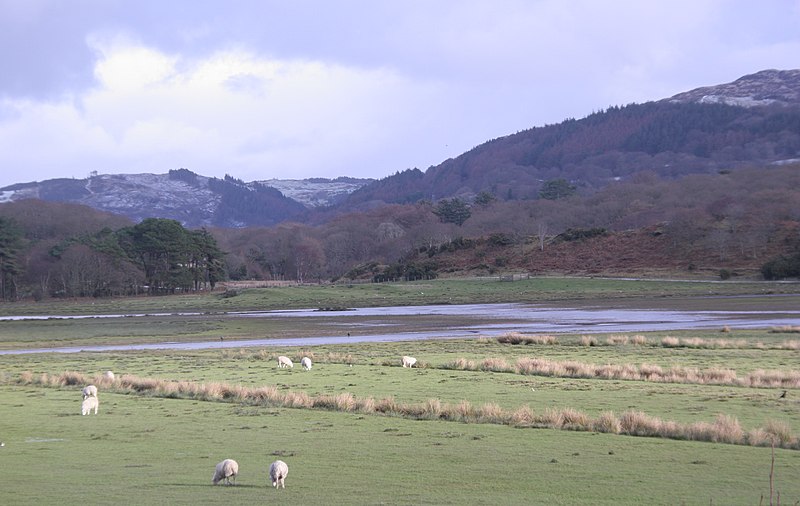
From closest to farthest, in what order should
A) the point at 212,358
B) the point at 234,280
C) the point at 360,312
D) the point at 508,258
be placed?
1. the point at 212,358
2. the point at 360,312
3. the point at 508,258
4. the point at 234,280

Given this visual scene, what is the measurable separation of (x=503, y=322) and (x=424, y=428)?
44645 millimetres

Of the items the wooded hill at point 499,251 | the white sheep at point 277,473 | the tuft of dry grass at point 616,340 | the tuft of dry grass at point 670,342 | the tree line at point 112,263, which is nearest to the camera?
the white sheep at point 277,473

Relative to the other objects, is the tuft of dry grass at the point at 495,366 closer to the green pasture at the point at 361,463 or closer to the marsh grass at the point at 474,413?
the marsh grass at the point at 474,413

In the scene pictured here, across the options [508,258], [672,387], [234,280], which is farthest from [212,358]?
[234,280]

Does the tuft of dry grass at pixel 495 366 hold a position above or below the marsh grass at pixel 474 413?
below

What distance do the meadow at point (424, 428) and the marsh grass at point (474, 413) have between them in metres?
0.06

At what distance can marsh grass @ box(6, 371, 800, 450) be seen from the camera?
1720 centimetres

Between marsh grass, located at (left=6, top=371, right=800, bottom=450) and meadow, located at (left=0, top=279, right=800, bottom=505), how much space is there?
0.19 ft

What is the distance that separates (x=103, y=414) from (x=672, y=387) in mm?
15585

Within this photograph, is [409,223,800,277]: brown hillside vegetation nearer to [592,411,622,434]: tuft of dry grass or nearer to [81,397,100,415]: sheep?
[592,411,622,434]: tuft of dry grass

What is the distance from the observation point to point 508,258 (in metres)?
135

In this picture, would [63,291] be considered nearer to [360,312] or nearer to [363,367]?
[360,312]

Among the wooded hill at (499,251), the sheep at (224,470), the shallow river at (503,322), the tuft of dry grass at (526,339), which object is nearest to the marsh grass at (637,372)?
the tuft of dry grass at (526,339)

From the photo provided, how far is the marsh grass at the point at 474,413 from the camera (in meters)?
17.2
